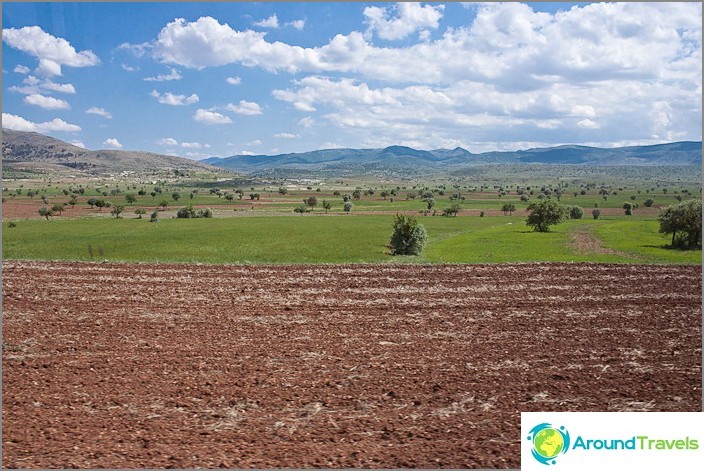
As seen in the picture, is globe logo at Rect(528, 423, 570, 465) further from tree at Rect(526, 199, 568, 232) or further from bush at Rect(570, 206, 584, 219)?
bush at Rect(570, 206, 584, 219)

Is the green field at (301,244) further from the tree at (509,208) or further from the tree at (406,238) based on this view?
the tree at (509,208)

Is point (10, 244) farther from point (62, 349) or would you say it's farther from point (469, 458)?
point (469, 458)

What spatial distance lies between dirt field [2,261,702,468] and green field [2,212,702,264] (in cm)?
1258

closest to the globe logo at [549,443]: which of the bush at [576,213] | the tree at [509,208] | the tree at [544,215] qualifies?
the tree at [544,215]

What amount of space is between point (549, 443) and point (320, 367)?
681cm

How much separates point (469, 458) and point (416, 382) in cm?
346

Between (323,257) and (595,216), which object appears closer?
(323,257)

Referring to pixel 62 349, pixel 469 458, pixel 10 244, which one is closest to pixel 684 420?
pixel 469 458

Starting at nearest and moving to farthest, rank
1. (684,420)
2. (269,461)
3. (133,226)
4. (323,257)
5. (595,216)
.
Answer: (684,420)
(269,461)
(323,257)
(133,226)
(595,216)

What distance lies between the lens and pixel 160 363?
1341 cm

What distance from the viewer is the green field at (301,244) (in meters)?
37.3

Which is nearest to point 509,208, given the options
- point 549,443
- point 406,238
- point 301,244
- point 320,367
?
point 301,244

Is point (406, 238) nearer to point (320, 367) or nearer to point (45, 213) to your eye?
point (320, 367)

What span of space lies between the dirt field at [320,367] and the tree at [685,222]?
76.1 feet
